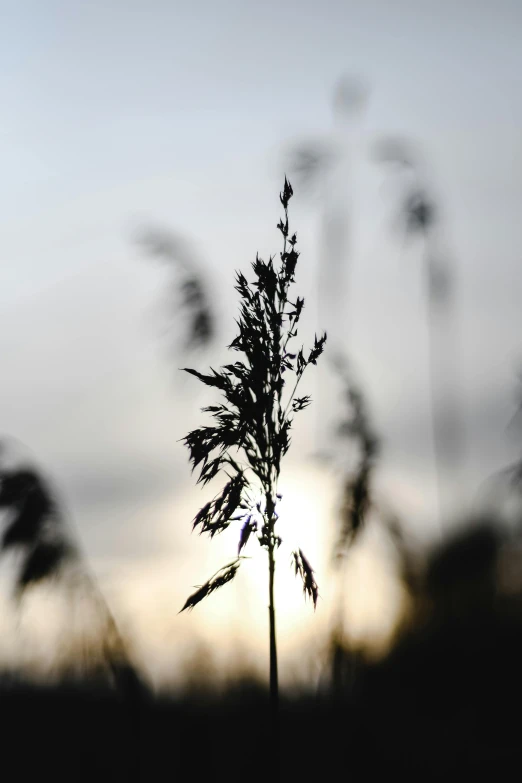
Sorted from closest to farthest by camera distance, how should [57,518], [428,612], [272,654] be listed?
A: [272,654] < [57,518] < [428,612]

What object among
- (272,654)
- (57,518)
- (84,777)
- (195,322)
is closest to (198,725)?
(84,777)

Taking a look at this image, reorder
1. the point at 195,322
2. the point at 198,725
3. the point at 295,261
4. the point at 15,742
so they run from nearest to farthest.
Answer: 1. the point at 295,261
2. the point at 195,322
3. the point at 198,725
4. the point at 15,742

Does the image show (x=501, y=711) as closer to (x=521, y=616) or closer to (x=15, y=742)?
(x=521, y=616)

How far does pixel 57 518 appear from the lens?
6.55 metres

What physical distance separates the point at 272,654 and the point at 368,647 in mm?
3459

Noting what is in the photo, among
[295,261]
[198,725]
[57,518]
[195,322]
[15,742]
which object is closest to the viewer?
[295,261]

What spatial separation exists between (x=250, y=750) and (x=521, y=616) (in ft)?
12.6

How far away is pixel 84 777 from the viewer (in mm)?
8344

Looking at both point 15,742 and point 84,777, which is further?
point 15,742

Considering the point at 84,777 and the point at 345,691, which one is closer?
the point at 345,691

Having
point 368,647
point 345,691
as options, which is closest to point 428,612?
point 368,647

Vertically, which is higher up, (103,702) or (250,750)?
(103,702)

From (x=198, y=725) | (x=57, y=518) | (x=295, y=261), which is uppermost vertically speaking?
(x=295, y=261)

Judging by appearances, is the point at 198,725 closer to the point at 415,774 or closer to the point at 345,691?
the point at 345,691
